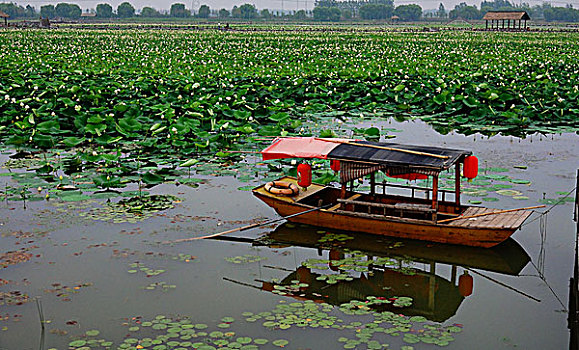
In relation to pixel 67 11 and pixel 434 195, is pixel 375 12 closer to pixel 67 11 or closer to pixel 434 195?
pixel 67 11

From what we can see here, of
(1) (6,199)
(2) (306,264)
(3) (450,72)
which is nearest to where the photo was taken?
(2) (306,264)

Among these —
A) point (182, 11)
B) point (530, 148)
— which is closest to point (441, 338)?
point (530, 148)

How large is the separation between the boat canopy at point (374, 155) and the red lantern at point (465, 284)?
1.31 meters

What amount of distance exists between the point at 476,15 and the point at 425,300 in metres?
138

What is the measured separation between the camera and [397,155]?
8500mm

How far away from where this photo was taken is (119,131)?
519 inches

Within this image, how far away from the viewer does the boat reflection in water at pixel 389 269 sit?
6.97 m

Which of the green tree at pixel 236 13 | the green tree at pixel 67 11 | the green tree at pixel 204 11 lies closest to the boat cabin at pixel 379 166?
the green tree at pixel 204 11

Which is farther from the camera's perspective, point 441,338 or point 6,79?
point 6,79

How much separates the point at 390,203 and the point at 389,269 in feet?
5.70

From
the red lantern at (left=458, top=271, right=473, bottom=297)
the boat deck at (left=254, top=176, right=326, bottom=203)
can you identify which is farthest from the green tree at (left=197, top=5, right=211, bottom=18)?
the red lantern at (left=458, top=271, right=473, bottom=297)

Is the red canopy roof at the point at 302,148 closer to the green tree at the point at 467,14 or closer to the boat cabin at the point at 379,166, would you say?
the boat cabin at the point at 379,166

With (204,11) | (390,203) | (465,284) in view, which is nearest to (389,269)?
(465,284)

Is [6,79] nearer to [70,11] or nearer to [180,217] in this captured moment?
[180,217]
